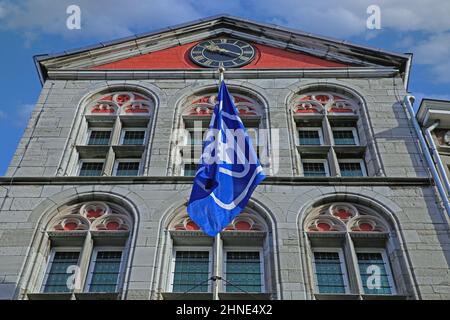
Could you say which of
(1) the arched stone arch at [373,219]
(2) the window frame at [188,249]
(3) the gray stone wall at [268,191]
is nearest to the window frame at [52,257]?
(3) the gray stone wall at [268,191]

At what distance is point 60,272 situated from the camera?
14.0 m

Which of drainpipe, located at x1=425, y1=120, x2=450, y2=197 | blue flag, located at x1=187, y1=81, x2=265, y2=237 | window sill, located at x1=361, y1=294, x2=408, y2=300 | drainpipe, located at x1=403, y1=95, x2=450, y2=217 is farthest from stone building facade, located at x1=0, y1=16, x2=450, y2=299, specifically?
blue flag, located at x1=187, y1=81, x2=265, y2=237

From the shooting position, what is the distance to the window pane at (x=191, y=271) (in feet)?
44.2

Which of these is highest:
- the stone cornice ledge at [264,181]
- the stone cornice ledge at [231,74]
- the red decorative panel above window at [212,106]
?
the stone cornice ledge at [231,74]

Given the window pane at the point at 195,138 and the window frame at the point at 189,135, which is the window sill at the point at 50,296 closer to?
the window frame at the point at 189,135

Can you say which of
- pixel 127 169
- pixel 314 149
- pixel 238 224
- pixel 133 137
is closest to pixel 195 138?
pixel 133 137

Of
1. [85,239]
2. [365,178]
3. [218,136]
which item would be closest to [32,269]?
[85,239]

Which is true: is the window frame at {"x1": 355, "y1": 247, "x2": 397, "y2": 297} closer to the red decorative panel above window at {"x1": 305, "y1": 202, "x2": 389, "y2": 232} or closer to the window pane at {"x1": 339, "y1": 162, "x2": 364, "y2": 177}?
the red decorative panel above window at {"x1": 305, "y1": 202, "x2": 389, "y2": 232}

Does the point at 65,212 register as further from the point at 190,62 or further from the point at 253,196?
the point at 190,62

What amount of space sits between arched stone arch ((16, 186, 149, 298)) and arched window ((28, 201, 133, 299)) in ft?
0.18

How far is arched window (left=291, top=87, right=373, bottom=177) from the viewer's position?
17219 mm

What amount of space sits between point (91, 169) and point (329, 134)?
6.84 metres

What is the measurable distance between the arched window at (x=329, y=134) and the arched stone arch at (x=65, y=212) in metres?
4.78

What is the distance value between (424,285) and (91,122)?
420 inches
